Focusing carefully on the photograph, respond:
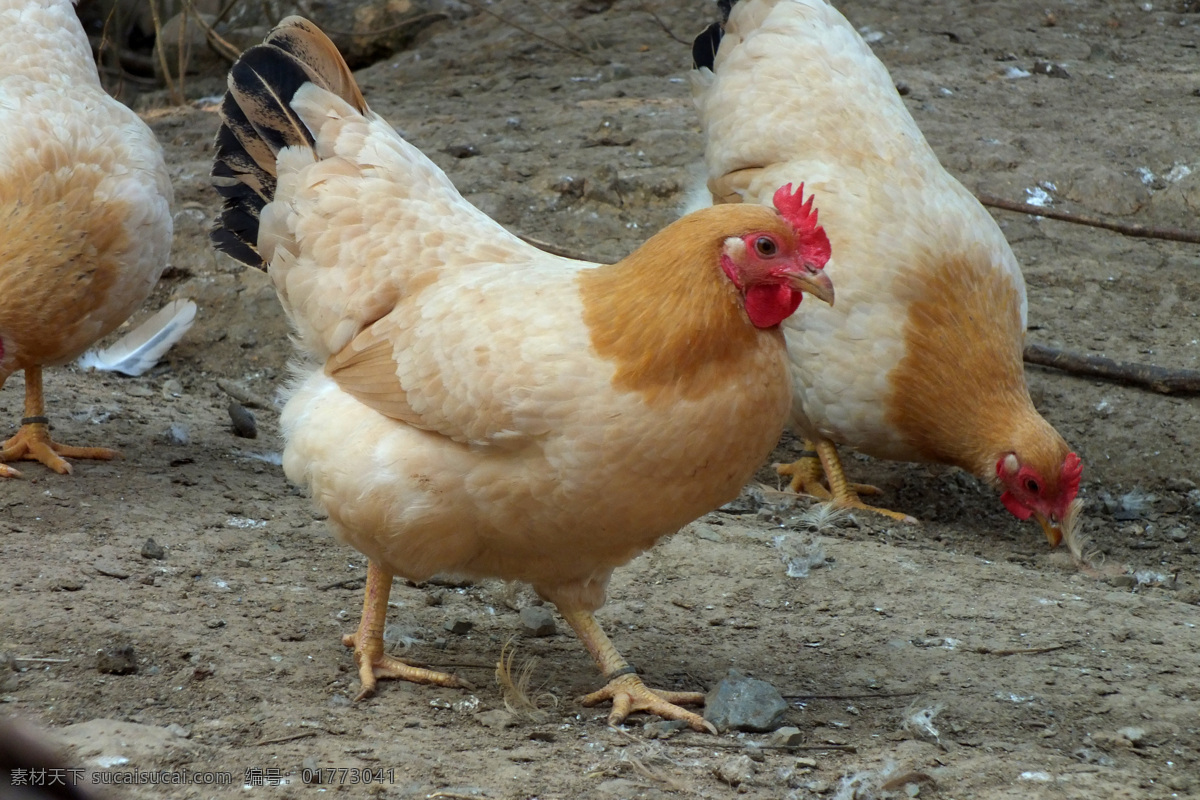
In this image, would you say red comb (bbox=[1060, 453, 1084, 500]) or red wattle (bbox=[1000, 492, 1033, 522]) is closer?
red comb (bbox=[1060, 453, 1084, 500])

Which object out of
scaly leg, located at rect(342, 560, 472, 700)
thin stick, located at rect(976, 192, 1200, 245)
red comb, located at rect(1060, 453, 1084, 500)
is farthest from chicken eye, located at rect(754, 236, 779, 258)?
thin stick, located at rect(976, 192, 1200, 245)

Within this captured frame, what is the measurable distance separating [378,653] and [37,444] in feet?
6.60

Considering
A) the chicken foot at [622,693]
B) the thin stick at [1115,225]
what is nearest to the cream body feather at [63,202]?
the chicken foot at [622,693]

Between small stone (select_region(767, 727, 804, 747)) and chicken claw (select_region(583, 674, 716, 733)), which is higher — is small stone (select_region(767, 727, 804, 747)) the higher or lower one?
the higher one

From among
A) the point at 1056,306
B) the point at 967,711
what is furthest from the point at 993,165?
the point at 967,711

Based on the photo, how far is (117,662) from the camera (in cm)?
282

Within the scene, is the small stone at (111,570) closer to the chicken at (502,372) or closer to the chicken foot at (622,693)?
the chicken at (502,372)

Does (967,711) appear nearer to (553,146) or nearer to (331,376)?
(331,376)

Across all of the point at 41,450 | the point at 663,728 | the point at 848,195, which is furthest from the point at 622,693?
Answer: the point at 41,450

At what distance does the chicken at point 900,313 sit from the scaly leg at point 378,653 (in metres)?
1.66

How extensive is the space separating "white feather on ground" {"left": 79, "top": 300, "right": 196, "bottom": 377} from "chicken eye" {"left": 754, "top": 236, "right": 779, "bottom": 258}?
385 cm

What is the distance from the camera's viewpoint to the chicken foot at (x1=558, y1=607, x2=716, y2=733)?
289 cm

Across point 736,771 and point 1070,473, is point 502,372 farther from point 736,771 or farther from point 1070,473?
point 1070,473

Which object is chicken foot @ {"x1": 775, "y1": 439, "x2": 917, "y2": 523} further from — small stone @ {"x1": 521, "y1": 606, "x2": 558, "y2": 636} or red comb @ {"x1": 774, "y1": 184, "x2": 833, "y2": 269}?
red comb @ {"x1": 774, "y1": 184, "x2": 833, "y2": 269}
